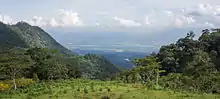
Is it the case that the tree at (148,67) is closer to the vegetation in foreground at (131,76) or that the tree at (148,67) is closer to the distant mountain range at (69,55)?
the vegetation in foreground at (131,76)

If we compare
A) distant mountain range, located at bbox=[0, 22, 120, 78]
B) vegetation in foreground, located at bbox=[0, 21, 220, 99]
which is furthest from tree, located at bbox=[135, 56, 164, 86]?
distant mountain range, located at bbox=[0, 22, 120, 78]

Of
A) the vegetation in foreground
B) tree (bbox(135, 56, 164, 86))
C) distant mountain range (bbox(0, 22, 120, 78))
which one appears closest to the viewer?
the vegetation in foreground

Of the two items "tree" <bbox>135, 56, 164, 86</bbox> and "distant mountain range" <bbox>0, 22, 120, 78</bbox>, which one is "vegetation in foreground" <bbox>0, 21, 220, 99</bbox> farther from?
"distant mountain range" <bbox>0, 22, 120, 78</bbox>

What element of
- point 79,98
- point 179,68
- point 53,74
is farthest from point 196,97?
point 179,68

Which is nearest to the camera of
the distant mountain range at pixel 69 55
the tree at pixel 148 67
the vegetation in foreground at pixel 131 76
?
the vegetation in foreground at pixel 131 76

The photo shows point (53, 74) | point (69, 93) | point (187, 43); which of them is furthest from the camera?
point (187, 43)

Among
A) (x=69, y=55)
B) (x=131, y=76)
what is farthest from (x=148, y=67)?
(x=69, y=55)

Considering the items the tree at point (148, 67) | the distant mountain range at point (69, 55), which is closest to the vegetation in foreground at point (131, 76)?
the tree at point (148, 67)

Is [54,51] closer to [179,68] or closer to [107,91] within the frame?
[179,68]

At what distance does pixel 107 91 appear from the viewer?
20.4m

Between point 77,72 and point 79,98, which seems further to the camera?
point 77,72

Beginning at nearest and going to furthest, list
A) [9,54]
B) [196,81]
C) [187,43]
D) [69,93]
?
[69,93] < [196,81] < [9,54] < [187,43]

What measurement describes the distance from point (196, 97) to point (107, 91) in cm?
552

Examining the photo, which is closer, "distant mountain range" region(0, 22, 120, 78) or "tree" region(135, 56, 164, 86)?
"tree" region(135, 56, 164, 86)
